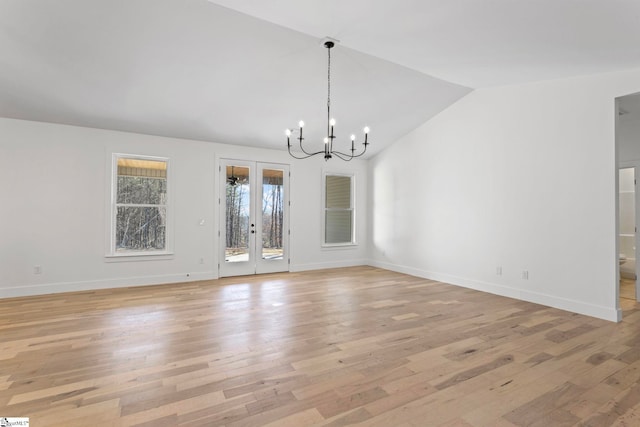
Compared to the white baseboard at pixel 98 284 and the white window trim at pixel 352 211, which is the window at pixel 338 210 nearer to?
the white window trim at pixel 352 211

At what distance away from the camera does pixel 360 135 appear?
663 cm

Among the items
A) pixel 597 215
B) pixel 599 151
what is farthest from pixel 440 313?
pixel 599 151

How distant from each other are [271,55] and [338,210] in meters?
4.20

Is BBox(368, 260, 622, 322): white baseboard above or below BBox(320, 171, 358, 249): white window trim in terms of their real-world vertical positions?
below

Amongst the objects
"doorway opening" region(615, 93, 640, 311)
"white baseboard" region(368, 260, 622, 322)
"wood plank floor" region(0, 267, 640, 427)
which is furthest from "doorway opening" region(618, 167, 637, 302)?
"white baseboard" region(368, 260, 622, 322)

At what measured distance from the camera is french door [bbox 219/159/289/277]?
20.7ft

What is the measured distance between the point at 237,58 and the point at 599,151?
4.47 metres

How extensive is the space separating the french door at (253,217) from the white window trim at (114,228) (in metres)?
0.90

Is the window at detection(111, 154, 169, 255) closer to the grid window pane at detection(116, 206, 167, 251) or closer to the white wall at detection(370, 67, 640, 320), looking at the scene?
the grid window pane at detection(116, 206, 167, 251)

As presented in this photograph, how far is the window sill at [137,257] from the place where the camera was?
5324 mm

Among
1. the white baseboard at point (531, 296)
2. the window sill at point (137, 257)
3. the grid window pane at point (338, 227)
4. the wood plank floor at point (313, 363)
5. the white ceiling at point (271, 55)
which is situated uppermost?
the white ceiling at point (271, 55)

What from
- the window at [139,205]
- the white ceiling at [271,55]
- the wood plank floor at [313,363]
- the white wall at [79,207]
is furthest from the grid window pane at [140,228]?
the white ceiling at [271,55]

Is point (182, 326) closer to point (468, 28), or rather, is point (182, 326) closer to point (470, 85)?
point (468, 28)

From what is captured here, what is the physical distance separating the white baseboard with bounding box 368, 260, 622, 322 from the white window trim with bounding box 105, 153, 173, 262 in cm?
461
